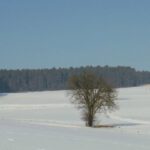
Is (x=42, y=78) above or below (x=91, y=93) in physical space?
above

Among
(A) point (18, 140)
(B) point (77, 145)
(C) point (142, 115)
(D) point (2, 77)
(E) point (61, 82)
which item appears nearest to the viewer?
(B) point (77, 145)

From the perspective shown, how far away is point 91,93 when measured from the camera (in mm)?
44062

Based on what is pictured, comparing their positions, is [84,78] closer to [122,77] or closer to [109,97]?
[109,97]

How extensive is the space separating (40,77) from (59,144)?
176523 mm

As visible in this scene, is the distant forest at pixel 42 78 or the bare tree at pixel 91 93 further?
the distant forest at pixel 42 78

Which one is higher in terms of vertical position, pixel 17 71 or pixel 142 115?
pixel 17 71

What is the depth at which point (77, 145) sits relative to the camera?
14.2 m

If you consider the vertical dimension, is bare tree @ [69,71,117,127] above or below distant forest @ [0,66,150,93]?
below

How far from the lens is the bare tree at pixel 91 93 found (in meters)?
43.1

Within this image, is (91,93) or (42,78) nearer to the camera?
(91,93)

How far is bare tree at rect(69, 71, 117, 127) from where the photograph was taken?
4312 centimetres

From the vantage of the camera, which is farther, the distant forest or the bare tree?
the distant forest

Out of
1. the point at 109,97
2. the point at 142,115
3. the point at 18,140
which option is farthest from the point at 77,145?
the point at 142,115

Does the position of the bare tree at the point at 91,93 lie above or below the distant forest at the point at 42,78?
below
